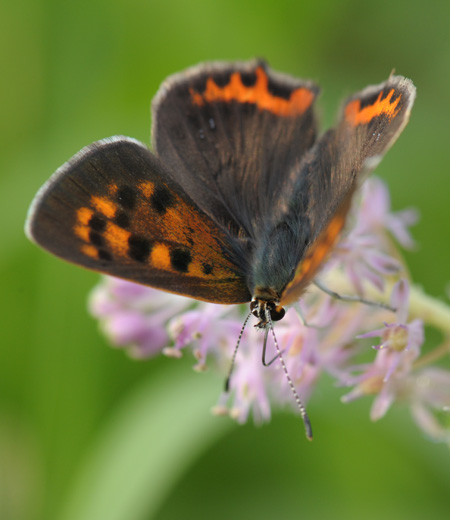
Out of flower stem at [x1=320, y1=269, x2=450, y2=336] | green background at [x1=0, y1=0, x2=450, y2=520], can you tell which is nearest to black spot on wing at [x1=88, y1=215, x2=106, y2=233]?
flower stem at [x1=320, y1=269, x2=450, y2=336]

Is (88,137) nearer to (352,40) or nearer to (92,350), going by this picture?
(92,350)

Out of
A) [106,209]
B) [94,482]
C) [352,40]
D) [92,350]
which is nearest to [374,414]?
[106,209]

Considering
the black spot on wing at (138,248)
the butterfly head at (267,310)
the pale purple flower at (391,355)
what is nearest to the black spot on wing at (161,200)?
the black spot on wing at (138,248)

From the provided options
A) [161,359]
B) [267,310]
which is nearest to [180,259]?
[267,310]

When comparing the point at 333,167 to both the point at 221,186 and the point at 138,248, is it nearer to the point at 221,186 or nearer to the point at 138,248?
the point at 221,186

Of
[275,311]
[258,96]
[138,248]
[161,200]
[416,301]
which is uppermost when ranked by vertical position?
[258,96]

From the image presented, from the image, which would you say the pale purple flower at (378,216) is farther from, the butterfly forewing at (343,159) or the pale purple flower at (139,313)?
the pale purple flower at (139,313)
